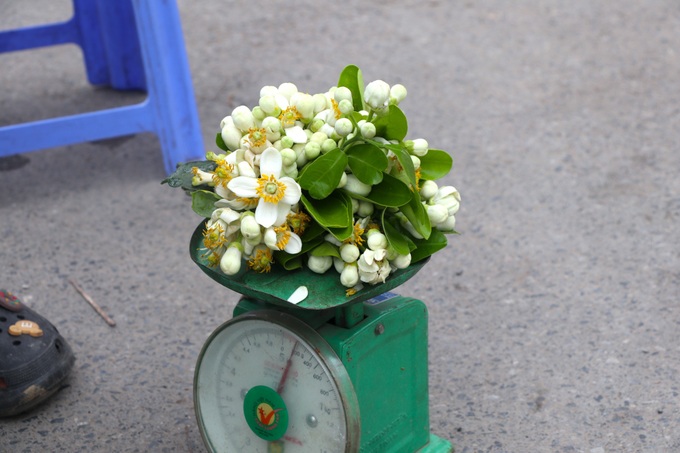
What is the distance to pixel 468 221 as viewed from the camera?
8.70ft

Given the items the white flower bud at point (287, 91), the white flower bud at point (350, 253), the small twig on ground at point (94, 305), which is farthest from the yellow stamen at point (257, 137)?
the small twig on ground at point (94, 305)

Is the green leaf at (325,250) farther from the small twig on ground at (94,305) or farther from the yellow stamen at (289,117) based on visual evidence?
the small twig on ground at (94,305)

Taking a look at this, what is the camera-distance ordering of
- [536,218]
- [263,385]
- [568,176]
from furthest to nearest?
[568,176] < [536,218] < [263,385]

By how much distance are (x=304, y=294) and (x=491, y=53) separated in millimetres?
2557

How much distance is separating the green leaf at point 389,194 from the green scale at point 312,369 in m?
0.12

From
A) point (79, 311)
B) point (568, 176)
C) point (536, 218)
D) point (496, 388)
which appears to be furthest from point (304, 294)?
point (568, 176)

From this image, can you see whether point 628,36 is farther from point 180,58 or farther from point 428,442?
point 428,442

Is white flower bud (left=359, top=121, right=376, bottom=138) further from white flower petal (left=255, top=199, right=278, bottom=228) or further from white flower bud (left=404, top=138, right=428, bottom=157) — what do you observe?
white flower petal (left=255, top=199, right=278, bottom=228)

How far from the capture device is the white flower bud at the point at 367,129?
137 centimetres

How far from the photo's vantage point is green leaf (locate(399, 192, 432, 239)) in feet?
4.51

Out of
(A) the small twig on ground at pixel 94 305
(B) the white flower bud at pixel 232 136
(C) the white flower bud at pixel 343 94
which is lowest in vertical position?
(A) the small twig on ground at pixel 94 305

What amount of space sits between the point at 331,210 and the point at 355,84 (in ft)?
0.78

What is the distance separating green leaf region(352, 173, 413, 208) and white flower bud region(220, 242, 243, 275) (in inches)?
7.8

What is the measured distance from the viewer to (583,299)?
2264 mm
